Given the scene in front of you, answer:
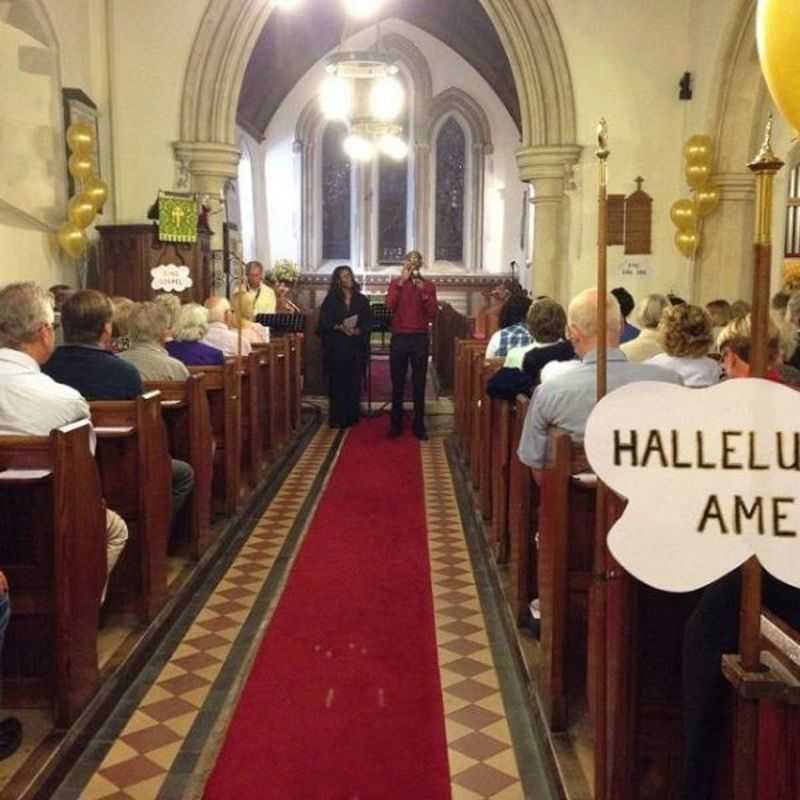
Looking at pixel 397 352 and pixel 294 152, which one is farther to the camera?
pixel 294 152

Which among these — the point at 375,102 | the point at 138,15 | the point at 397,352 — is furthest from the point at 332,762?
the point at 375,102

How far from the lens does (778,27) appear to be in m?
1.98

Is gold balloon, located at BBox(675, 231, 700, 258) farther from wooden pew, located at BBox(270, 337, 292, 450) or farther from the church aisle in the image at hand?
the church aisle

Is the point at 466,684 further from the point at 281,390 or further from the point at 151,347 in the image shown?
the point at 281,390

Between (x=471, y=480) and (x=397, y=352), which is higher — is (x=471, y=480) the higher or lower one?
the lower one

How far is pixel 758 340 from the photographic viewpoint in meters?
1.35

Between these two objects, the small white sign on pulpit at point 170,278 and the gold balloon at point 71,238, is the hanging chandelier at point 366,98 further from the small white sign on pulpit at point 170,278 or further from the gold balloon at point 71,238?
the gold balloon at point 71,238

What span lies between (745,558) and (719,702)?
515 millimetres

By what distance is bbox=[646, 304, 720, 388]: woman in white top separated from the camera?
12.7 feet

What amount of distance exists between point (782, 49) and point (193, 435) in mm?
3267

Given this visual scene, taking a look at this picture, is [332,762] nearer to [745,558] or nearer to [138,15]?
[745,558]

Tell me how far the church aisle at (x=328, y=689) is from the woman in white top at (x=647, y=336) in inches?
53.7

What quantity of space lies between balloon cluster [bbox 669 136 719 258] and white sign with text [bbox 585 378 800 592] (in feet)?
25.7

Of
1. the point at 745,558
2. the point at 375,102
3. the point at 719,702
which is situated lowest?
the point at 719,702
